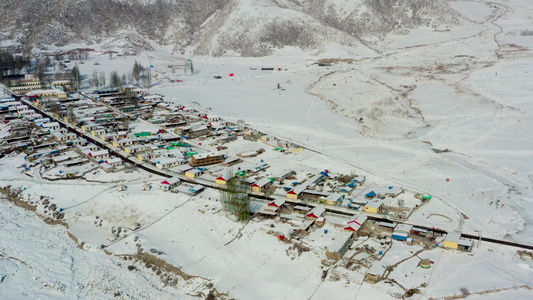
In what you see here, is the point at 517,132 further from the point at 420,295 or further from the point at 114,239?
the point at 114,239

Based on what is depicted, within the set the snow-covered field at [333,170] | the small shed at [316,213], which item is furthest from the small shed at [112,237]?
the small shed at [316,213]

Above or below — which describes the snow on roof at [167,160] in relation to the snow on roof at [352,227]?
above

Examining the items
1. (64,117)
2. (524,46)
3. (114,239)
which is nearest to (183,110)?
(64,117)

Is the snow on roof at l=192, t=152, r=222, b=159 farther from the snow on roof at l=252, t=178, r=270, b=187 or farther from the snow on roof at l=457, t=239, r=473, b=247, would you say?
the snow on roof at l=457, t=239, r=473, b=247

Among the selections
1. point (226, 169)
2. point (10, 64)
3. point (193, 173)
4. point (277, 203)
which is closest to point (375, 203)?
point (277, 203)

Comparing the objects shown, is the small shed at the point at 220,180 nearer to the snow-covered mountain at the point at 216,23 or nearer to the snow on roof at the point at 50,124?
the snow on roof at the point at 50,124
